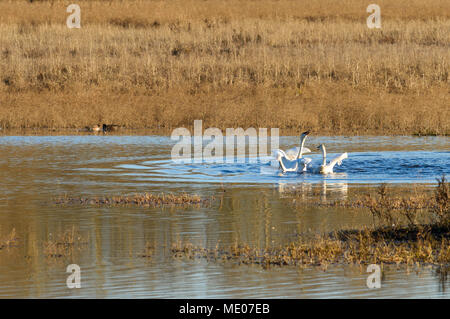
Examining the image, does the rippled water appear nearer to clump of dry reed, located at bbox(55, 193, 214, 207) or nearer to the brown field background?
clump of dry reed, located at bbox(55, 193, 214, 207)

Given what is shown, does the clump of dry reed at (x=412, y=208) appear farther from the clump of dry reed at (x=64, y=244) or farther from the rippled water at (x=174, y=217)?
the clump of dry reed at (x=64, y=244)

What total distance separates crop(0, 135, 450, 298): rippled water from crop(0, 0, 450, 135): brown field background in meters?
5.37

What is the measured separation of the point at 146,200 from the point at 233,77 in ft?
59.8

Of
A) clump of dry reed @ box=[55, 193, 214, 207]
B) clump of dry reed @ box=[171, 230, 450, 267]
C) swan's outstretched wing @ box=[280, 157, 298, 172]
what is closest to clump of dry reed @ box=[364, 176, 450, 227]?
clump of dry reed @ box=[171, 230, 450, 267]

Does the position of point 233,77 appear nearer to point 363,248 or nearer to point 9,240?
point 9,240

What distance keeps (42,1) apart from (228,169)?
3758cm

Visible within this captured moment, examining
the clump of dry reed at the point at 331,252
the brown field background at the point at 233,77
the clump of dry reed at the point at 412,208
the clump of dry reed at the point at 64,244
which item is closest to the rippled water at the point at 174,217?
the clump of dry reed at the point at 64,244

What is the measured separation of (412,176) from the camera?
1752 cm

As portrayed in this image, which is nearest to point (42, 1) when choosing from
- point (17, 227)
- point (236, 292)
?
point (17, 227)

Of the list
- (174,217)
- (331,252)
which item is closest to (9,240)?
(174,217)

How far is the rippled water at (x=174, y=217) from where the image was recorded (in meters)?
8.63

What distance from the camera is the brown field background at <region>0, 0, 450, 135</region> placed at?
29.2m

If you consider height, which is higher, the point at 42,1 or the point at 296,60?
the point at 42,1

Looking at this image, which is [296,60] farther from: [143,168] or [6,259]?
[6,259]
